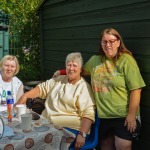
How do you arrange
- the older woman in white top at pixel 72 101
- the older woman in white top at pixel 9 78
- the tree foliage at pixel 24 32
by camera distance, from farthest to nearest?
the tree foliage at pixel 24 32 → the older woman in white top at pixel 9 78 → the older woman in white top at pixel 72 101

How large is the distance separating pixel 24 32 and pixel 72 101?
4.25m

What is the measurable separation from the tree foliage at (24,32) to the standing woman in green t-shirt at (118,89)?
12.4 ft

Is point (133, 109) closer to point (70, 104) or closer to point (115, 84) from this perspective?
point (115, 84)

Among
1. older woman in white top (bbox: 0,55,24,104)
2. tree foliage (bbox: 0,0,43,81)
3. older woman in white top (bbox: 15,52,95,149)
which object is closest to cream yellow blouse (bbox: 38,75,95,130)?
older woman in white top (bbox: 15,52,95,149)

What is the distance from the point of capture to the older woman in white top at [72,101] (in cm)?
357

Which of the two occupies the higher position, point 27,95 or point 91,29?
point 91,29

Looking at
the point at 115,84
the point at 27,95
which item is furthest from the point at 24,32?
the point at 115,84

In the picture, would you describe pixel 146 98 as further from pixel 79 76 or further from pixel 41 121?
pixel 41 121

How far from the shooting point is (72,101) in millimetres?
3621

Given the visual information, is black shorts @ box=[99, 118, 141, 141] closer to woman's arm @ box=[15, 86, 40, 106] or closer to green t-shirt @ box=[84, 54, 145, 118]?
green t-shirt @ box=[84, 54, 145, 118]

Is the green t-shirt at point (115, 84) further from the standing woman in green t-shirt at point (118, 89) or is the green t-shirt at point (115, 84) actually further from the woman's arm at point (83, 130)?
the woman's arm at point (83, 130)

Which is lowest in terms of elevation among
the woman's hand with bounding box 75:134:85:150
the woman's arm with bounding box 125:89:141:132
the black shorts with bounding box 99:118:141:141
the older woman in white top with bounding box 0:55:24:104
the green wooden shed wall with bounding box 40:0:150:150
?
the woman's hand with bounding box 75:134:85:150

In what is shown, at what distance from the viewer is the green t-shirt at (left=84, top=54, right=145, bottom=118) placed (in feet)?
11.2

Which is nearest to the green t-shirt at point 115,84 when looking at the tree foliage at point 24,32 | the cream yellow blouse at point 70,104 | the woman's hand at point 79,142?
the cream yellow blouse at point 70,104
